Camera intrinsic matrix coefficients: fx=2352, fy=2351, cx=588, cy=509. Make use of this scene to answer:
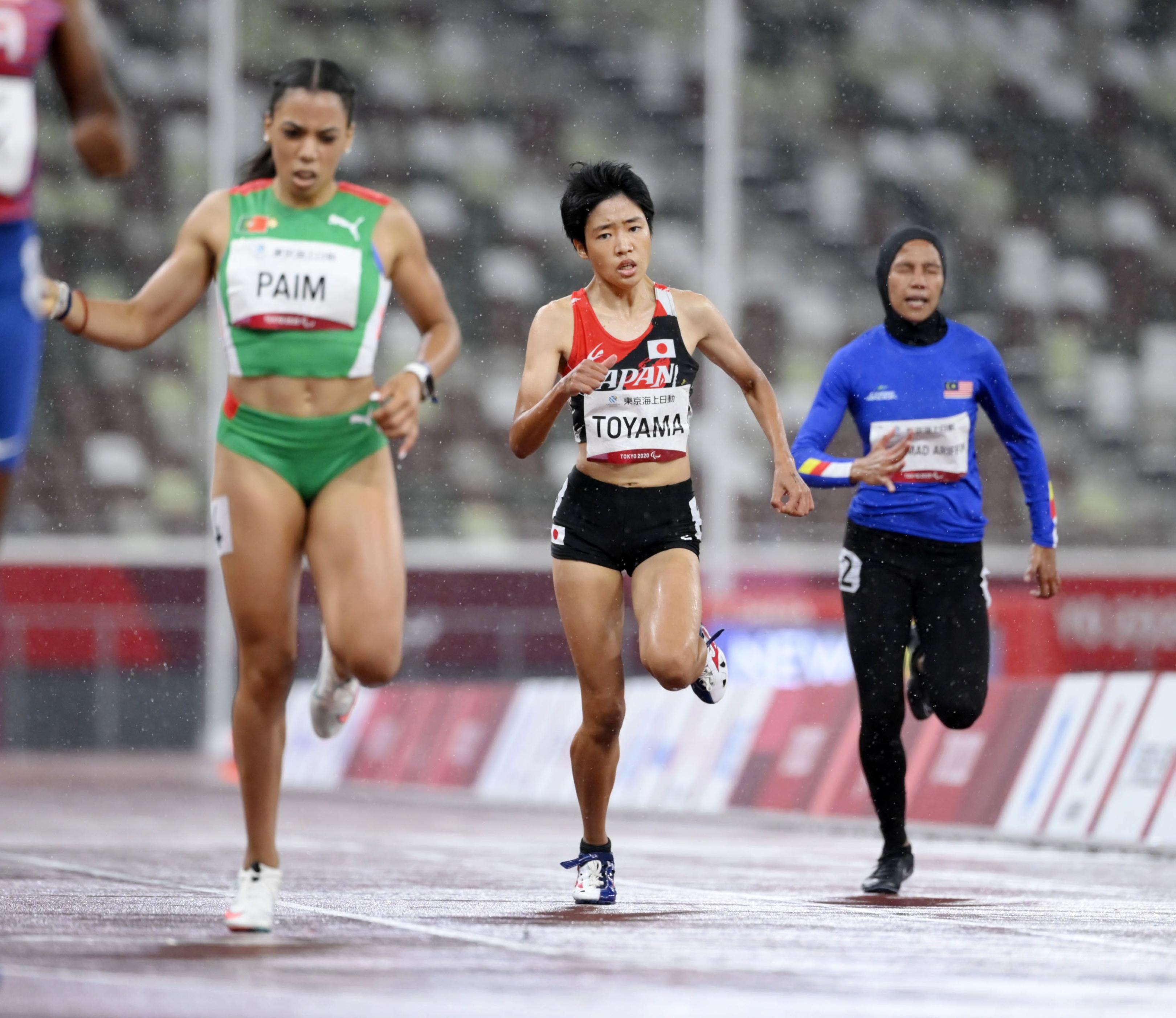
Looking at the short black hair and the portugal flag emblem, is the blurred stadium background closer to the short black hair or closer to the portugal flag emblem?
the short black hair

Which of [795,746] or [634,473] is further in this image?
[795,746]

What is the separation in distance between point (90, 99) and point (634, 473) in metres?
2.90

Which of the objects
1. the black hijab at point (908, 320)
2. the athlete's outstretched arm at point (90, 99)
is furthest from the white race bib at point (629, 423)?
the athlete's outstretched arm at point (90, 99)

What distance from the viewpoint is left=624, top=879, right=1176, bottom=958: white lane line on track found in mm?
6262

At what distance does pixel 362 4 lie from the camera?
36.8m

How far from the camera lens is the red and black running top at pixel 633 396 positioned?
7.90 metres

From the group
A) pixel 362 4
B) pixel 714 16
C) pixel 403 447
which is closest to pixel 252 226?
pixel 403 447

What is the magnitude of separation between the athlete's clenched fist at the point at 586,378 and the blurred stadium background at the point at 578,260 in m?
23.7

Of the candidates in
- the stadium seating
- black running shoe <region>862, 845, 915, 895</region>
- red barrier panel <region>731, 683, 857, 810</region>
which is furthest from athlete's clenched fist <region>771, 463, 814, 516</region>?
the stadium seating

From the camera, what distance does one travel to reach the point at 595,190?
7.95 m

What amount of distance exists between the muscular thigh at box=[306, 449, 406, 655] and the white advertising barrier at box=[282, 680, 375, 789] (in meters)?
15.8

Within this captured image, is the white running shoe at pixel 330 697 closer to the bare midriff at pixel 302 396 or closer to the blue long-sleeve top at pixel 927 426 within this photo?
the bare midriff at pixel 302 396

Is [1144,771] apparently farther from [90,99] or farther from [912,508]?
[90,99]

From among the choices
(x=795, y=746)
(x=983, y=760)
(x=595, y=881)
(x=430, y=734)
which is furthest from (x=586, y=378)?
(x=430, y=734)
